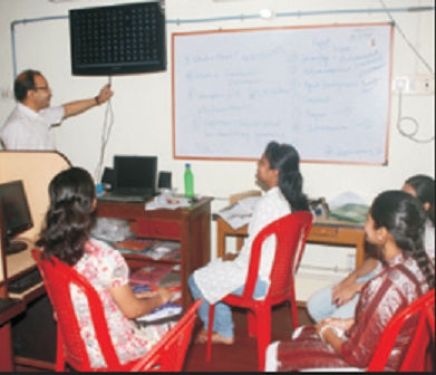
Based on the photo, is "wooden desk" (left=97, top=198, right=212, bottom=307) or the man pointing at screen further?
the man pointing at screen

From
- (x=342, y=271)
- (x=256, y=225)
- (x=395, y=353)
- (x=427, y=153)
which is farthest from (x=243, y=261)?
(x=427, y=153)

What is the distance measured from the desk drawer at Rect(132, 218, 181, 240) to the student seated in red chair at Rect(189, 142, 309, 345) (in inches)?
20.1

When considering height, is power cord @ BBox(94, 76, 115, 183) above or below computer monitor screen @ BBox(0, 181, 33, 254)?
above

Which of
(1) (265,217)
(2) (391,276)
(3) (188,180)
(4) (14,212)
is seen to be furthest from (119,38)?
(2) (391,276)

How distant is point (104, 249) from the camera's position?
1504 mm

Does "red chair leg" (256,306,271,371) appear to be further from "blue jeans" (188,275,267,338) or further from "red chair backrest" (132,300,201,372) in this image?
"red chair backrest" (132,300,201,372)

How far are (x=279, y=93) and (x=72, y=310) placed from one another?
177cm

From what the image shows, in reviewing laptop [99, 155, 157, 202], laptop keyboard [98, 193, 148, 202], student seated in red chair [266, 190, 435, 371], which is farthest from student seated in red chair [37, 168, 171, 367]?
laptop [99, 155, 157, 202]

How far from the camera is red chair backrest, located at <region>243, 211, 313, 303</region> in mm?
1999

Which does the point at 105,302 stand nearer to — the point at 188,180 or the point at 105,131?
the point at 188,180

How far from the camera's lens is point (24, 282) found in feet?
5.83

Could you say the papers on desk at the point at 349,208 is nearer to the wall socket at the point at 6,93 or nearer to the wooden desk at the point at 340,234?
the wooden desk at the point at 340,234

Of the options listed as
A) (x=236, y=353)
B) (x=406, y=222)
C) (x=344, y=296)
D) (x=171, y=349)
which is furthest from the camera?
(x=236, y=353)

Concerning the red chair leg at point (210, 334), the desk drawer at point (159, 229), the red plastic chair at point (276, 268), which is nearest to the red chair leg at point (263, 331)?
the red plastic chair at point (276, 268)
